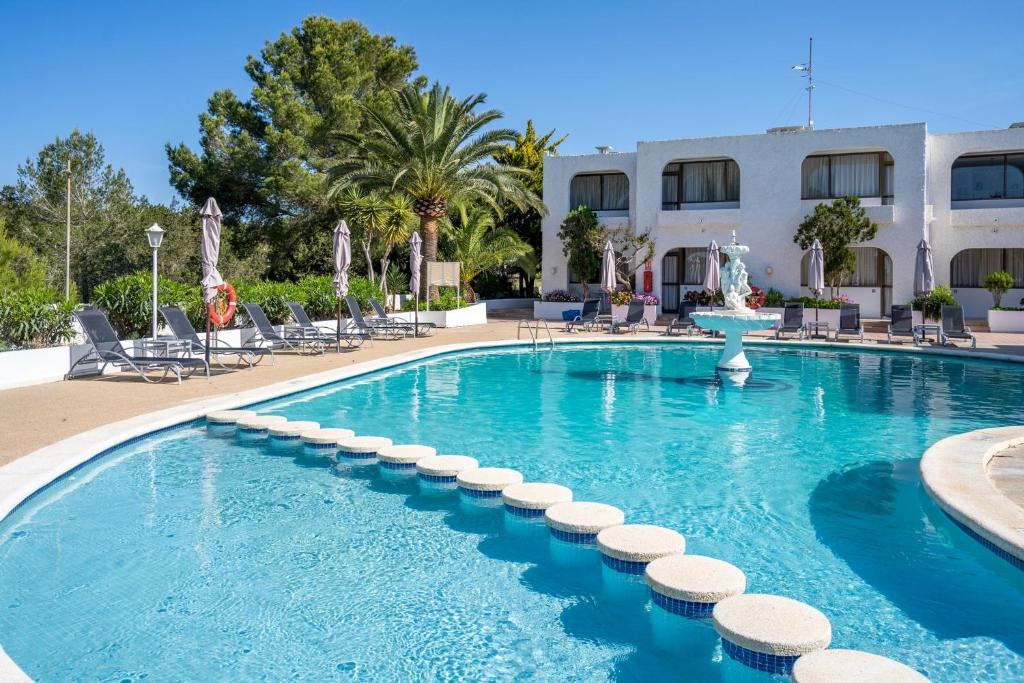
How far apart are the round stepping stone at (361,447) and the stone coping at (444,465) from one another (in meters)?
0.78

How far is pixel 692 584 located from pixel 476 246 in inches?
1040

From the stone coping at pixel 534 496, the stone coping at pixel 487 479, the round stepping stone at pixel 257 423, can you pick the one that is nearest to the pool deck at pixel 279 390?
the round stepping stone at pixel 257 423

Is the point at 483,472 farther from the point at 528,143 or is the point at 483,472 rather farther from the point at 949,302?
the point at 528,143

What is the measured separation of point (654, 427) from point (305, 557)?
18.1ft

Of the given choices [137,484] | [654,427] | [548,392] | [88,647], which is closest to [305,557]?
[88,647]

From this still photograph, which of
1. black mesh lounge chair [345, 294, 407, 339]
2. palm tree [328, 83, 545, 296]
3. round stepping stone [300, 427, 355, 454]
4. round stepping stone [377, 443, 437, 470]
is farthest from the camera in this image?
palm tree [328, 83, 545, 296]

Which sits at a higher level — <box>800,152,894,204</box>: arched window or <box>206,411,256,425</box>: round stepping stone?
<box>800,152,894,204</box>: arched window

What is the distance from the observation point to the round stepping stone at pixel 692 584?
4430mm

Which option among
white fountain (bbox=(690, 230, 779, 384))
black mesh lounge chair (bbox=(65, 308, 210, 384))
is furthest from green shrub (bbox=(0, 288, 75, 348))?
white fountain (bbox=(690, 230, 779, 384))

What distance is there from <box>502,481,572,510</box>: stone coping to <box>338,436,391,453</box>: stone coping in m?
2.01

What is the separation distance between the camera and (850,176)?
87.9 feet

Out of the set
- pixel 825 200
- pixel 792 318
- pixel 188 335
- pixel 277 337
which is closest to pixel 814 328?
pixel 792 318

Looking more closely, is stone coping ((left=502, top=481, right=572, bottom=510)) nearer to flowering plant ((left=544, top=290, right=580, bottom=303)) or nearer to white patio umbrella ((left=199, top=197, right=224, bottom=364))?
white patio umbrella ((left=199, top=197, right=224, bottom=364))

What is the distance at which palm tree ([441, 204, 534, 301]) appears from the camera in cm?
3014
